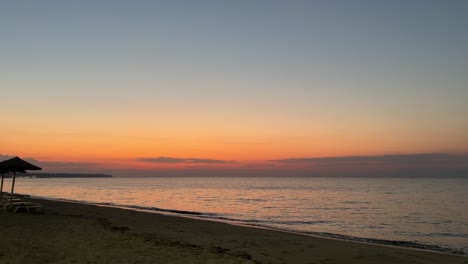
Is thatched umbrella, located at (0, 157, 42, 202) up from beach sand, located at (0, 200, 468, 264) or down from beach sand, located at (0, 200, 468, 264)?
up

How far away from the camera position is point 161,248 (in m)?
12.2

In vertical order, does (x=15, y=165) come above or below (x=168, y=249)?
above

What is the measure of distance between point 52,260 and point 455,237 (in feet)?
71.2

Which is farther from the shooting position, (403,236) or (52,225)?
(403,236)

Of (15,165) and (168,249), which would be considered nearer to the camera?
(168,249)

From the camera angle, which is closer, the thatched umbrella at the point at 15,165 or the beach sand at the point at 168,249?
the beach sand at the point at 168,249

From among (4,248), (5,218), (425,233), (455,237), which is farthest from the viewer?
(425,233)

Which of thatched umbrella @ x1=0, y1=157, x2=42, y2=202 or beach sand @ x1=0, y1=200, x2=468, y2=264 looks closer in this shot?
beach sand @ x1=0, y1=200, x2=468, y2=264

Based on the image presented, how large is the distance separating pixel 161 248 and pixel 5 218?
11083 millimetres

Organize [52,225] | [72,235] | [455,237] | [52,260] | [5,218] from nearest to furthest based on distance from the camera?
Result: [52,260] < [72,235] < [52,225] < [5,218] < [455,237]

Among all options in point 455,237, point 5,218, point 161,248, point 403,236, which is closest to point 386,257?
point 161,248

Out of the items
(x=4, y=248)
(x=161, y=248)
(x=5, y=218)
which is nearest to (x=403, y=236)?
(x=161, y=248)

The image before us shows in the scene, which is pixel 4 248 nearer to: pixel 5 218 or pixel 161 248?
pixel 161 248

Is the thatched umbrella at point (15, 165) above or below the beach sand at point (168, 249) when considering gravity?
above
